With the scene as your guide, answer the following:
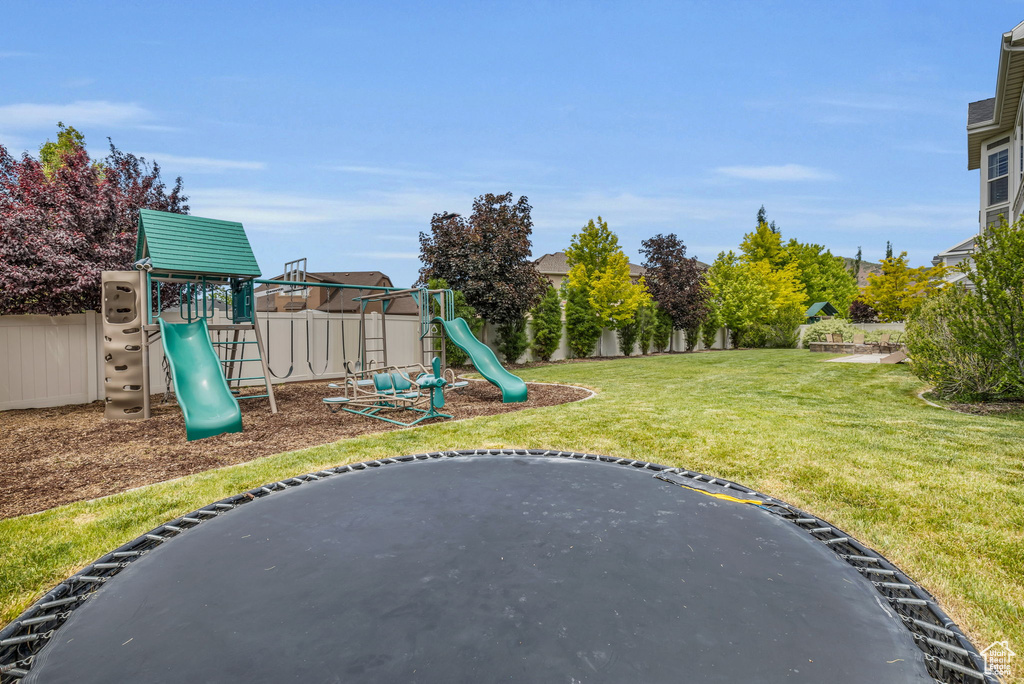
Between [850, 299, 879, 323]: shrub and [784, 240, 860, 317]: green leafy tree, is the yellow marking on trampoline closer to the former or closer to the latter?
[850, 299, 879, 323]: shrub

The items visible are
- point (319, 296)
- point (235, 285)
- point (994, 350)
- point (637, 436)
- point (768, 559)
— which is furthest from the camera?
point (319, 296)

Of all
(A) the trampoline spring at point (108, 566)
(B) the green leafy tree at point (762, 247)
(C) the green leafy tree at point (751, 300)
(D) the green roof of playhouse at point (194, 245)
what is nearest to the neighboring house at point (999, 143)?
(C) the green leafy tree at point (751, 300)

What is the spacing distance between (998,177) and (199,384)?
827 inches

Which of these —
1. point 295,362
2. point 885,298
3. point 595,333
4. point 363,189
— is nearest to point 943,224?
point 885,298

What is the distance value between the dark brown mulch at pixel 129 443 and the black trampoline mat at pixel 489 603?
5.61ft

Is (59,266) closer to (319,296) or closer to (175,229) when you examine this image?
(175,229)

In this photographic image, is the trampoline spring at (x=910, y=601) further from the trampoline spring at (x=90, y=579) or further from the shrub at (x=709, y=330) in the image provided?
the shrub at (x=709, y=330)

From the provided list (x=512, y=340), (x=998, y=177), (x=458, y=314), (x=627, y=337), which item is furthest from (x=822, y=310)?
(x=458, y=314)

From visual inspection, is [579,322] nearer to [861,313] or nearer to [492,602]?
[492,602]

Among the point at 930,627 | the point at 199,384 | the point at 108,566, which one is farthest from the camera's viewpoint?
the point at 199,384

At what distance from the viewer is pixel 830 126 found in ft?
40.0

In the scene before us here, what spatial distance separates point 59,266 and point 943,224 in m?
35.2

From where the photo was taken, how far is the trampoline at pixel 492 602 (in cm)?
142

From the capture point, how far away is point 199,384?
18.0 feet
